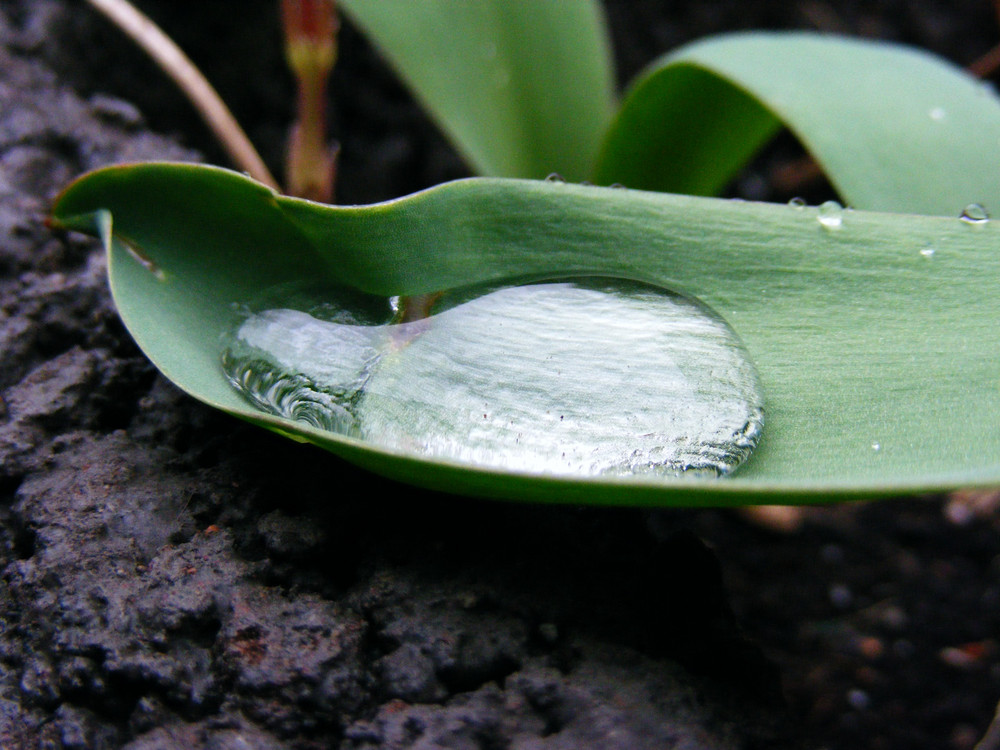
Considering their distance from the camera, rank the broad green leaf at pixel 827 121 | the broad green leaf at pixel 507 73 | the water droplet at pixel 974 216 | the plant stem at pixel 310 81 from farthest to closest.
→ the broad green leaf at pixel 507 73, the plant stem at pixel 310 81, the broad green leaf at pixel 827 121, the water droplet at pixel 974 216

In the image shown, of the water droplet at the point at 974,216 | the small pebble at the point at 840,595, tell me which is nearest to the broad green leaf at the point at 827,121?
the water droplet at the point at 974,216

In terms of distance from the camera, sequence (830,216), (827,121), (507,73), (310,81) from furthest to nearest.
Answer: (507,73) → (310,81) → (827,121) → (830,216)

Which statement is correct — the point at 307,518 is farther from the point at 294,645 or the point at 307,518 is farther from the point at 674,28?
the point at 674,28

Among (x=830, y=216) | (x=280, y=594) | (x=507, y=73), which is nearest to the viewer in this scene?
(x=280, y=594)

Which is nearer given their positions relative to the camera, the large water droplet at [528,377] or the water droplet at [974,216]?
the large water droplet at [528,377]

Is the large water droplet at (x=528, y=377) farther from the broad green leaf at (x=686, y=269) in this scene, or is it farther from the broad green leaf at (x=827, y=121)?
the broad green leaf at (x=827, y=121)

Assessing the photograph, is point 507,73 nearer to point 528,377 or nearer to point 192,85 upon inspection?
point 192,85

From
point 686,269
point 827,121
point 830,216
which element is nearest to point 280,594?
point 686,269

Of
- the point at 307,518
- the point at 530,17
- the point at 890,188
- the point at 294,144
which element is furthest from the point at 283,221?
the point at 530,17
